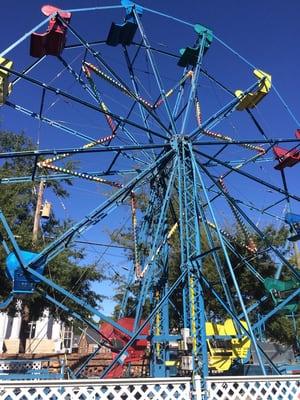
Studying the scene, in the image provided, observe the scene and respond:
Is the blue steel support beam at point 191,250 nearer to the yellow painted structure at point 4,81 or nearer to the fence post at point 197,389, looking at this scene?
the fence post at point 197,389

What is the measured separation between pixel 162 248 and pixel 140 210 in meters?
13.5

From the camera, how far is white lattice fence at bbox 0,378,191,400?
244 inches

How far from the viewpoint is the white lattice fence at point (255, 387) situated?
7.12 meters

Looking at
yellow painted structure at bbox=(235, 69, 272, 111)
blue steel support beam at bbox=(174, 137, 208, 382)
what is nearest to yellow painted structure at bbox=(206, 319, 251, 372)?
blue steel support beam at bbox=(174, 137, 208, 382)

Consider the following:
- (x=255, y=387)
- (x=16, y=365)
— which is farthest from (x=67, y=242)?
(x=16, y=365)

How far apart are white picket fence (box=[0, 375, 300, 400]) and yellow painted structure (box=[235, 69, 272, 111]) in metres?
9.83

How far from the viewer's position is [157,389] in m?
7.33

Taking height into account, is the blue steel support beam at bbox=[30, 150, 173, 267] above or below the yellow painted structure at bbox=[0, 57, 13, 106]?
below

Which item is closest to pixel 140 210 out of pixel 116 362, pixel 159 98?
pixel 159 98

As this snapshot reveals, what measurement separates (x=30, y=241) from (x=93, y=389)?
14383 mm

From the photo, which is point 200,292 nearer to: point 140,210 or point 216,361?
point 216,361

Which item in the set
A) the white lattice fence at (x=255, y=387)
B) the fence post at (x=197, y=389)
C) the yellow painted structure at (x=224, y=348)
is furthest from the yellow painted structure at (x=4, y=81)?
the yellow painted structure at (x=224, y=348)

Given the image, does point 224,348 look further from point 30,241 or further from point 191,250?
point 30,241

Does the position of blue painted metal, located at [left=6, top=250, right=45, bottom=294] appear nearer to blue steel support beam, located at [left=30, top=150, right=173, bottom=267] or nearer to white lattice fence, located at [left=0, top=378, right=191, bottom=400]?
blue steel support beam, located at [left=30, top=150, right=173, bottom=267]
